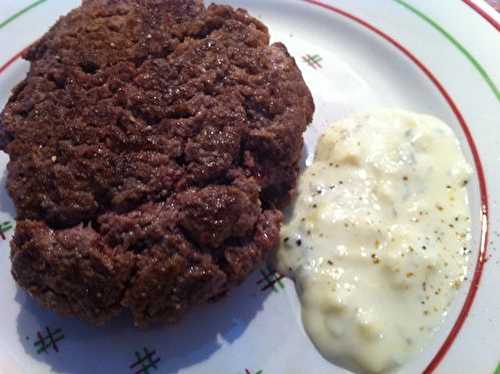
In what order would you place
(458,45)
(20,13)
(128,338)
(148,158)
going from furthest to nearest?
(20,13), (458,45), (128,338), (148,158)

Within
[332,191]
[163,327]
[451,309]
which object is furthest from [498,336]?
[163,327]

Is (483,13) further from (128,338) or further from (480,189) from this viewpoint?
(128,338)

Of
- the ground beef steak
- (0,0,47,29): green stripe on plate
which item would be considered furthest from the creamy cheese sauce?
(0,0,47,29): green stripe on plate

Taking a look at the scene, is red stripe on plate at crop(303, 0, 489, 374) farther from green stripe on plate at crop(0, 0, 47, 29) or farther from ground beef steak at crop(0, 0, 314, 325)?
green stripe on plate at crop(0, 0, 47, 29)

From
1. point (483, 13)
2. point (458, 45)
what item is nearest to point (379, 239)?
point (458, 45)

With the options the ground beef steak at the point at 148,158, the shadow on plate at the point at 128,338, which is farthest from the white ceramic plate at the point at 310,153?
the ground beef steak at the point at 148,158

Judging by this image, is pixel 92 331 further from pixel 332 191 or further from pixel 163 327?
pixel 332 191
